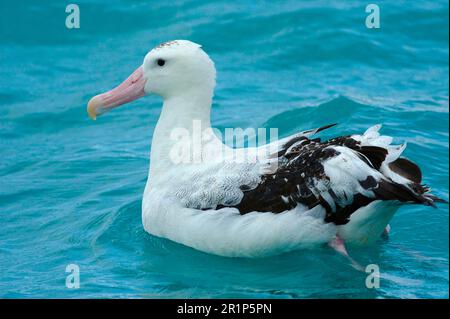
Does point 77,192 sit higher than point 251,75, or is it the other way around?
point 251,75

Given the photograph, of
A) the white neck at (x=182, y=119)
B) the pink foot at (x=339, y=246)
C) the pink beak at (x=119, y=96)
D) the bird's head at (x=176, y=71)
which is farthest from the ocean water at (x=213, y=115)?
the bird's head at (x=176, y=71)

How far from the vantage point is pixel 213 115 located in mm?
12945

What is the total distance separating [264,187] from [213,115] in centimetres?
495

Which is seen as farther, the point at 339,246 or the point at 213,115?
the point at 213,115

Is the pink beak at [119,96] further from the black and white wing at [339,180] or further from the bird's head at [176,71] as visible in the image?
the black and white wing at [339,180]

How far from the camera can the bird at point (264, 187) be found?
7867 millimetres

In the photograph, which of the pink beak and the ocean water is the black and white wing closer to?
the ocean water

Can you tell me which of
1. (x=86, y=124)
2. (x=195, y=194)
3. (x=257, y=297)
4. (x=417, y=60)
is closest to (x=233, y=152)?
(x=195, y=194)

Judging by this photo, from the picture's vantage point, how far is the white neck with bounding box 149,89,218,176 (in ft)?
29.2

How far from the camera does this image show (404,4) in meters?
15.5

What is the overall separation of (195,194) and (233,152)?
617 millimetres

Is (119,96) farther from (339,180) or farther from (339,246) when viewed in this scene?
(339,246)

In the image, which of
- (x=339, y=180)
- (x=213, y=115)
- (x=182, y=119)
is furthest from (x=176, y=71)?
(x=213, y=115)

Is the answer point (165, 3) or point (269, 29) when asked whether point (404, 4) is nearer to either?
point (269, 29)
